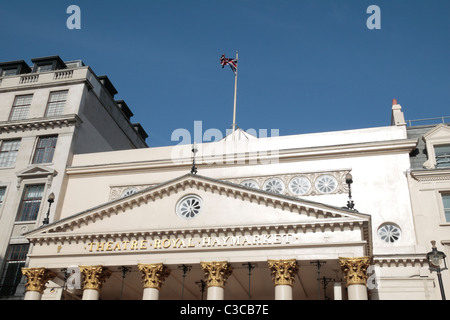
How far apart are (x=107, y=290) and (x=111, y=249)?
4.46 m

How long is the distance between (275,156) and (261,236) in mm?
10214

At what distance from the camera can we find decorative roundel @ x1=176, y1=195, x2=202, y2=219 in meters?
26.7

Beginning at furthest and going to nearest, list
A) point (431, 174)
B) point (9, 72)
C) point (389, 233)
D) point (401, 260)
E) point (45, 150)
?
point (9, 72) → point (45, 150) → point (431, 174) → point (389, 233) → point (401, 260)

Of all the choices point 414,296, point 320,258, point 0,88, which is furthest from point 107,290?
point 0,88

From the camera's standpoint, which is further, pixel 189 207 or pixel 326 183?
pixel 326 183

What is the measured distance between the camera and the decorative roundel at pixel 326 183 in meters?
32.6

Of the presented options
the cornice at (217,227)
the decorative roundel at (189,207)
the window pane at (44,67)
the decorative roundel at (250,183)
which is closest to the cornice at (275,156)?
the decorative roundel at (250,183)

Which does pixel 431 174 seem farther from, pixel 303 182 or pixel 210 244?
pixel 210 244

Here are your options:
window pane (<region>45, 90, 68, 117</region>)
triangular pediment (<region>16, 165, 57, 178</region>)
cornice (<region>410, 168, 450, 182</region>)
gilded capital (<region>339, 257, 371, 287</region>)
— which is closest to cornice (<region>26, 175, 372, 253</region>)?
gilded capital (<region>339, 257, 371, 287</region>)

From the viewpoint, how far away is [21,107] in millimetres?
40719

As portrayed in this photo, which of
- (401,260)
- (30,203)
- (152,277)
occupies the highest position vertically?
(30,203)

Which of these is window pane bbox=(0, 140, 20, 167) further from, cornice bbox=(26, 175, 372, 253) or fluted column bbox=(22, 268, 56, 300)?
fluted column bbox=(22, 268, 56, 300)

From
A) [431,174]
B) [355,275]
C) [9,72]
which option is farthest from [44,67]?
[355,275]

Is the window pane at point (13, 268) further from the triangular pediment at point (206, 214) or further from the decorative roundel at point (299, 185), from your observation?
the decorative roundel at point (299, 185)
